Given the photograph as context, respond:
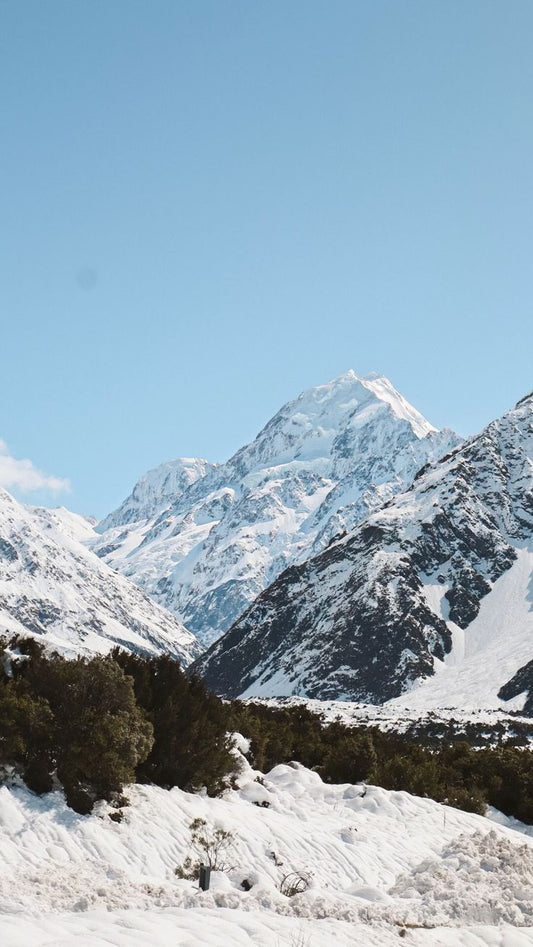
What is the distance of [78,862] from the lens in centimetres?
2181

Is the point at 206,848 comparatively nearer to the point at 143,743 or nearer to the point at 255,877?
the point at 255,877

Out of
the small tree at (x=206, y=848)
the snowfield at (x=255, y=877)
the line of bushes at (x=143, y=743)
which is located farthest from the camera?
the line of bushes at (x=143, y=743)

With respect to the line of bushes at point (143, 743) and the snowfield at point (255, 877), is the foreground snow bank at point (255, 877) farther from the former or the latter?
the line of bushes at point (143, 743)

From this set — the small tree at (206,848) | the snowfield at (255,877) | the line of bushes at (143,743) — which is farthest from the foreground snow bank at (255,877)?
the line of bushes at (143,743)

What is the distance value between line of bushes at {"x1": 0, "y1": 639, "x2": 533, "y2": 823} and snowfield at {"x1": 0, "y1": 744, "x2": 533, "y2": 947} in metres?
1.07

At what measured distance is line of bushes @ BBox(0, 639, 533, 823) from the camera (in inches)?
979

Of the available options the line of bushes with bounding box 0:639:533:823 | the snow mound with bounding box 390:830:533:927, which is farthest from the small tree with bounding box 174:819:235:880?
the snow mound with bounding box 390:830:533:927

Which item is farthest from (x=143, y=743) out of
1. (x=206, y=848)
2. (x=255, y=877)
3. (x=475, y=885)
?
(x=475, y=885)

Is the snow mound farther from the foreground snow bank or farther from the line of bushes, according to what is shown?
the line of bushes

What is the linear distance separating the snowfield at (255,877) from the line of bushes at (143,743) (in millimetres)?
1067

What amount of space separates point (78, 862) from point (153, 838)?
3289mm

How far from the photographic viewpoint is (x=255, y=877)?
72.9 ft

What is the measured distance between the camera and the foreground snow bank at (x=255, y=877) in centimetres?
1638

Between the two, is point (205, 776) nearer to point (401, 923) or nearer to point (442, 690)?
point (401, 923)
